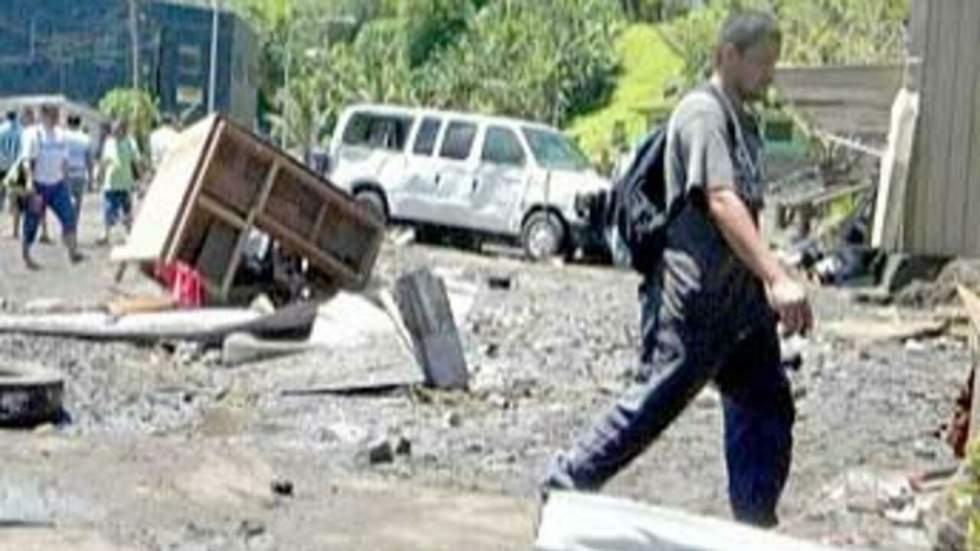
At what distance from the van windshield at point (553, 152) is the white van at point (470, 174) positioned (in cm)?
1

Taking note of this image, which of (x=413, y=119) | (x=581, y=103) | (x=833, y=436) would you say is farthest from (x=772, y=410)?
(x=581, y=103)

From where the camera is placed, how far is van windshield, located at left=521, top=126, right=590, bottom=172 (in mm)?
32188

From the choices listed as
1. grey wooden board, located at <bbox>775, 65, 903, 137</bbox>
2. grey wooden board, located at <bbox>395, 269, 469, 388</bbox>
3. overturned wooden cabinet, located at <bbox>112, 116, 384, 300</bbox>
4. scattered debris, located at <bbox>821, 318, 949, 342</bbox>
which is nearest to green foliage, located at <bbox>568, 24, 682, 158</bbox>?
overturned wooden cabinet, located at <bbox>112, 116, 384, 300</bbox>

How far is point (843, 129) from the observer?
64.3 ft

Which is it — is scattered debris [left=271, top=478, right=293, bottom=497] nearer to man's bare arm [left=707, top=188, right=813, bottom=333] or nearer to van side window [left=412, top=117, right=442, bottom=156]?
man's bare arm [left=707, top=188, right=813, bottom=333]

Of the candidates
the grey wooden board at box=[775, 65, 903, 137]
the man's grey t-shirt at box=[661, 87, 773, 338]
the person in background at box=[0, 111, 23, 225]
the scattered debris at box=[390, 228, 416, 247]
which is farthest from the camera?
the scattered debris at box=[390, 228, 416, 247]

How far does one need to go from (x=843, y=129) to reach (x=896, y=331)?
292 cm

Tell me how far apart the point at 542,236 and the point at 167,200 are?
1378 cm

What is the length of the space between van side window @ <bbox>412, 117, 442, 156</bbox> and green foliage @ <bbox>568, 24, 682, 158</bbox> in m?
21.5

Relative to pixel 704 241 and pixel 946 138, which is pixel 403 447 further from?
pixel 946 138

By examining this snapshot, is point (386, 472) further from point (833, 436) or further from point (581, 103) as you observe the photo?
point (581, 103)

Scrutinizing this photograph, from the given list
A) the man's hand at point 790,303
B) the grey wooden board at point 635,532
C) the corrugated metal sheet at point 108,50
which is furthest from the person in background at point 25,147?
the corrugated metal sheet at point 108,50

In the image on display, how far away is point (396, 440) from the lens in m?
11.3

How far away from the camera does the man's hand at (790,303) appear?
6895mm
